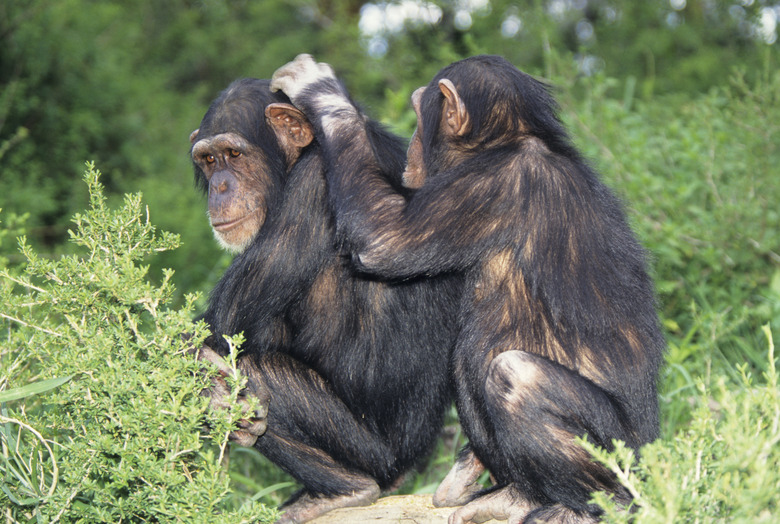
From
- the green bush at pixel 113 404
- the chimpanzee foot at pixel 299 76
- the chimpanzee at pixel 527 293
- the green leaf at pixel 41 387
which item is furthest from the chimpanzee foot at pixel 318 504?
the chimpanzee foot at pixel 299 76

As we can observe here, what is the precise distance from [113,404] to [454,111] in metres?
1.63

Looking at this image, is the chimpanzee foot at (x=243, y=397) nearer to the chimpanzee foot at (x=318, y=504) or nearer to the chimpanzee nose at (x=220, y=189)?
the chimpanzee foot at (x=318, y=504)

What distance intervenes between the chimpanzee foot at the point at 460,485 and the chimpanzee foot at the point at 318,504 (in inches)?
13.2

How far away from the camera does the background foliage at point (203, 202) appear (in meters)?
2.57

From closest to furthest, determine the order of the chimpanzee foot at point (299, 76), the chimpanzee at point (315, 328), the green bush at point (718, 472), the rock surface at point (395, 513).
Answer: the green bush at point (718, 472), the rock surface at point (395, 513), the chimpanzee at point (315, 328), the chimpanzee foot at point (299, 76)

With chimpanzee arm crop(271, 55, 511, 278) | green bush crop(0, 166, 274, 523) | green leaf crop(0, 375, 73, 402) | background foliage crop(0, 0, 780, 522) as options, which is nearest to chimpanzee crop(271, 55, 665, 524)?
chimpanzee arm crop(271, 55, 511, 278)

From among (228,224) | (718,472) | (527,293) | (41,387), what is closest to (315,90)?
(228,224)

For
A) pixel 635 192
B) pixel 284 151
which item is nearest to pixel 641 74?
pixel 635 192

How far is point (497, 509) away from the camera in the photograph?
298 cm

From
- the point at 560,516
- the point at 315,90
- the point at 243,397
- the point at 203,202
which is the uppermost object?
the point at 315,90

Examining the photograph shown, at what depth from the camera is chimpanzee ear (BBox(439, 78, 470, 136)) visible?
3.20m

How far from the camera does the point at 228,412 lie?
2.87 meters

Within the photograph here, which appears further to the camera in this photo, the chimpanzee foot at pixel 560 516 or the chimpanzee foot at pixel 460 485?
the chimpanzee foot at pixel 460 485

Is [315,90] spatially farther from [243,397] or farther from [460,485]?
[460,485]
